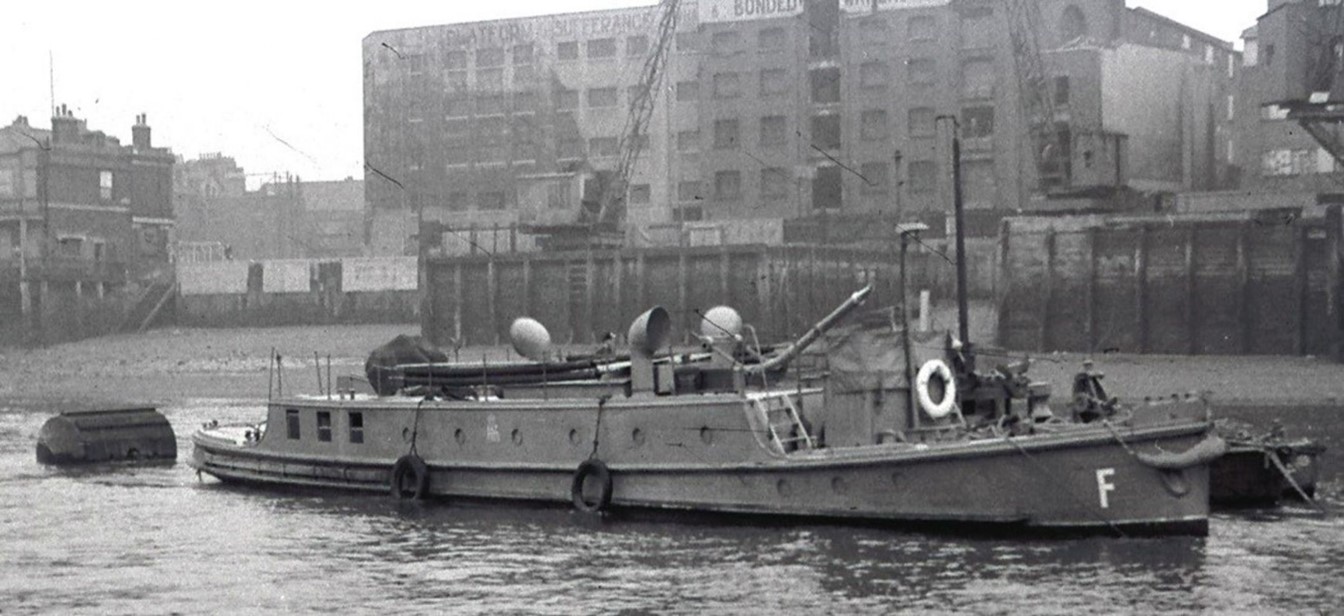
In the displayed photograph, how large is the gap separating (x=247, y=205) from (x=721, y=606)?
116 meters

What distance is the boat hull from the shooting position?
24984mm

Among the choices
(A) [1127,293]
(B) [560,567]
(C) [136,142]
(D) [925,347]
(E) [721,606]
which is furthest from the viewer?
(C) [136,142]

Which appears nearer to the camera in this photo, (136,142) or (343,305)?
(343,305)

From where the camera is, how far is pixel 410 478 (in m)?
32.2

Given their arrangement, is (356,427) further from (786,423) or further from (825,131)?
(825,131)

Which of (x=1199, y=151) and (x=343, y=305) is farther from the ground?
(x=1199, y=151)

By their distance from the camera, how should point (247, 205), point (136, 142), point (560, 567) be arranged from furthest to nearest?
point (247, 205), point (136, 142), point (560, 567)

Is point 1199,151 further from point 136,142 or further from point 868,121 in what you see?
point 136,142

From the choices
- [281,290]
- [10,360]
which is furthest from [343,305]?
[10,360]

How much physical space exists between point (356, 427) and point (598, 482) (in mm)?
6107

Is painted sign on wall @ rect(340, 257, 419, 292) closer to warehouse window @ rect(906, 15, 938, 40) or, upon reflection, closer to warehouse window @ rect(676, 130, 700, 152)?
warehouse window @ rect(676, 130, 700, 152)

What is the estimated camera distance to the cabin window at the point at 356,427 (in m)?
33.2

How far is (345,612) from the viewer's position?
73.7ft

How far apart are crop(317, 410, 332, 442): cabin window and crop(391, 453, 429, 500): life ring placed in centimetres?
216
